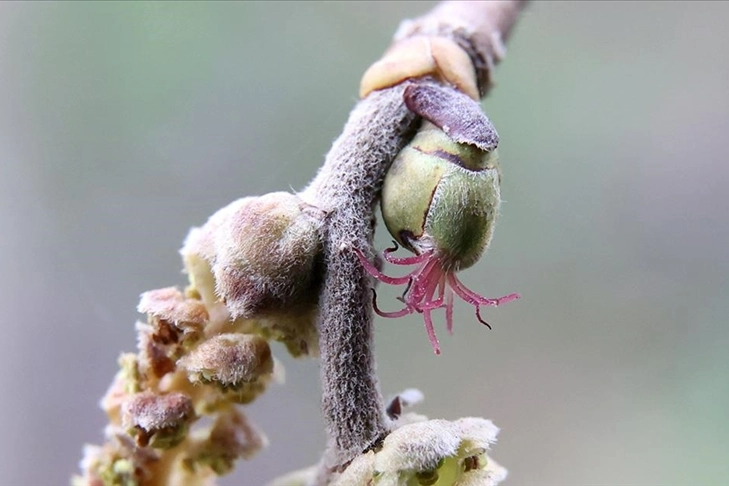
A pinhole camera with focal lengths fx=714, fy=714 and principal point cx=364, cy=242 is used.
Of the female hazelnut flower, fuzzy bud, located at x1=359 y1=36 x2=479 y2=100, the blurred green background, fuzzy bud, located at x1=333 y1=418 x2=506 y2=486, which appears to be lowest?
fuzzy bud, located at x1=333 y1=418 x2=506 y2=486

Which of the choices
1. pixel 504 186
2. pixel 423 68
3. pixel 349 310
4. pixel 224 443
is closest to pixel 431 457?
pixel 349 310

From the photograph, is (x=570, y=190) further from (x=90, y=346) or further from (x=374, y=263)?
(x=374, y=263)

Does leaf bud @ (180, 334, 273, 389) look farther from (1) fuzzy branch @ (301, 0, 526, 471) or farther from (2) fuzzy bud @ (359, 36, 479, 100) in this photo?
(2) fuzzy bud @ (359, 36, 479, 100)

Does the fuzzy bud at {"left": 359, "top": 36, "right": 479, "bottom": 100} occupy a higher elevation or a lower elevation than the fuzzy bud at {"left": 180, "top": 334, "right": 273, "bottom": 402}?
higher

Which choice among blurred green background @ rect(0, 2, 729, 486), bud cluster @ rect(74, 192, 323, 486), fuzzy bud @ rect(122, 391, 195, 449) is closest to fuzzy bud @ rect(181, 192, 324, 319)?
bud cluster @ rect(74, 192, 323, 486)

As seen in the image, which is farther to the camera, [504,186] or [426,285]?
[504,186]

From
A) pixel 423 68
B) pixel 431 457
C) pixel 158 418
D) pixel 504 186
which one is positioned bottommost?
pixel 431 457

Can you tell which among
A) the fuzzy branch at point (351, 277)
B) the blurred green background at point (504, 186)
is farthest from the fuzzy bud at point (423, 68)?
the blurred green background at point (504, 186)

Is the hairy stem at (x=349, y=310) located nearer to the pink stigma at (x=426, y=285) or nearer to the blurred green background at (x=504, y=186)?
the pink stigma at (x=426, y=285)

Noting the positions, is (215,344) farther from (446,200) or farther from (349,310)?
(446,200)
